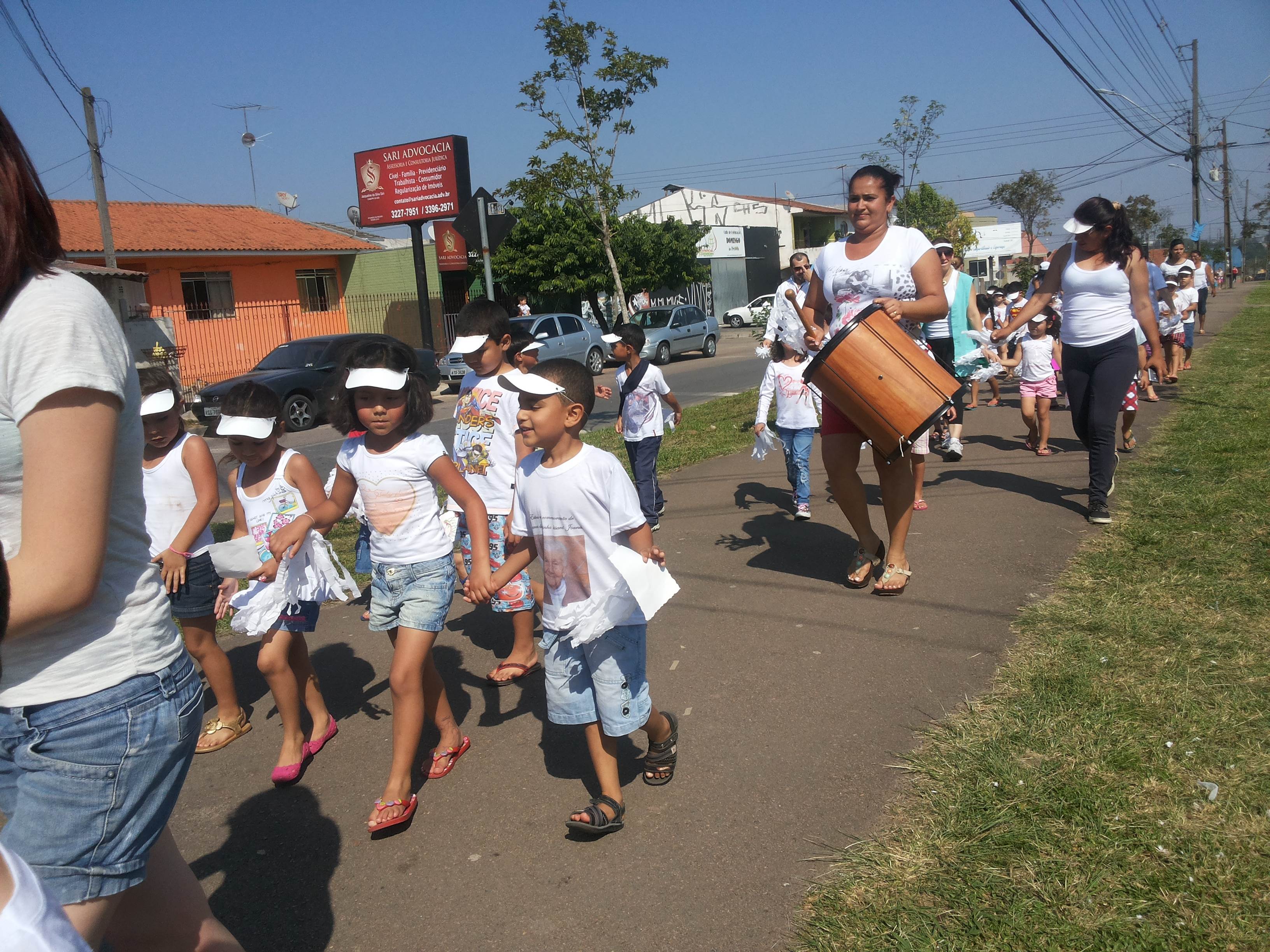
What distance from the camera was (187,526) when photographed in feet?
12.3

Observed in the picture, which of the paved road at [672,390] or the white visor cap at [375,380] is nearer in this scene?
the white visor cap at [375,380]

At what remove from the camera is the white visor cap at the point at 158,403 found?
3.83 meters

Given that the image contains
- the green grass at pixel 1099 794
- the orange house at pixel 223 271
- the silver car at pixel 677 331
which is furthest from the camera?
the silver car at pixel 677 331

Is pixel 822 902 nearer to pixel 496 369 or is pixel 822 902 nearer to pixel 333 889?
pixel 333 889

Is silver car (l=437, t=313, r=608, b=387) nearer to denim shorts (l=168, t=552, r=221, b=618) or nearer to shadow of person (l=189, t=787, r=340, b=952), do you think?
denim shorts (l=168, t=552, r=221, b=618)

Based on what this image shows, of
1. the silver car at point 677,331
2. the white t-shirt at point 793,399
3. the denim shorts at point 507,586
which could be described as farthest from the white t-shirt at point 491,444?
the silver car at point 677,331

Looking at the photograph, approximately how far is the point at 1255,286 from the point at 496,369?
2502 inches

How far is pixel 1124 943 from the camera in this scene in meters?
2.34

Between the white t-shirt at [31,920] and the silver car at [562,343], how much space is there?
20792mm

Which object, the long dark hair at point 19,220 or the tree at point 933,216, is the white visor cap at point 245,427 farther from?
the tree at point 933,216

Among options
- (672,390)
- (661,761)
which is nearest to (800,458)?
(661,761)

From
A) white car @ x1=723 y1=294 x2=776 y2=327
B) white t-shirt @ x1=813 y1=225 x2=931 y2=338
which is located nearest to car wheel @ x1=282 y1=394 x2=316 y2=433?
white t-shirt @ x1=813 y1=225 x2=931 y2=338

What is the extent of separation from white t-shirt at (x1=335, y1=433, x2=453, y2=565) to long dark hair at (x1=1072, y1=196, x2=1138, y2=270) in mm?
4680

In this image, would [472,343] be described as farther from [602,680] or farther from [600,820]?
[600,820]
